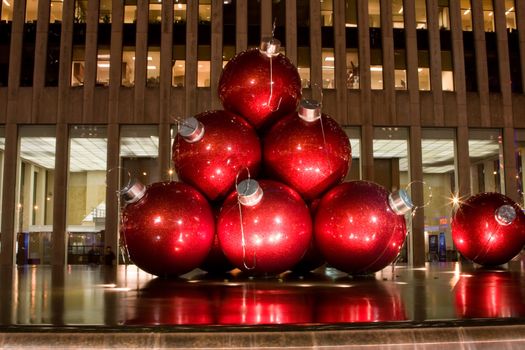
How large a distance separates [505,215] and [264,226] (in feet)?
10.9

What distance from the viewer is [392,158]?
2683 cm

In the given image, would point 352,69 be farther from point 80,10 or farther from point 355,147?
point 80,10

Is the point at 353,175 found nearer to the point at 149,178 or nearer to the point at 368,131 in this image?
the point at 368,131

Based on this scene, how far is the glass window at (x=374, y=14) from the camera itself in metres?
26.9

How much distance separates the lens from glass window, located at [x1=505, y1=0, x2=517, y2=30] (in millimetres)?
28108

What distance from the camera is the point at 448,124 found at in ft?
85.6

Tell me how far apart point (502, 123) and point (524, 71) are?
302cm

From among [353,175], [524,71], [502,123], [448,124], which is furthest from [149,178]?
[524,71]

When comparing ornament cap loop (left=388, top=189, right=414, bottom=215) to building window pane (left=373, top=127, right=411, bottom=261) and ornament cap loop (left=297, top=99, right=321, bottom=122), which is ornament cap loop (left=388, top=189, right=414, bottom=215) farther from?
building window pane (left=373, top=127, right=411, bottom=261)

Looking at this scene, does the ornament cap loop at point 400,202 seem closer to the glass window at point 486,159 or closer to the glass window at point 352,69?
the glass window at point 352,69

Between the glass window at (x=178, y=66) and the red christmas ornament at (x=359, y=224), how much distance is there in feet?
70.4

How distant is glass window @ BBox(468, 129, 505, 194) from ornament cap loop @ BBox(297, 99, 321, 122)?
23582 mm

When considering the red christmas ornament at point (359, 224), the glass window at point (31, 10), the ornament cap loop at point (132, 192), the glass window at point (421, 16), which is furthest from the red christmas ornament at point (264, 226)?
the glass window at point (31, 10)

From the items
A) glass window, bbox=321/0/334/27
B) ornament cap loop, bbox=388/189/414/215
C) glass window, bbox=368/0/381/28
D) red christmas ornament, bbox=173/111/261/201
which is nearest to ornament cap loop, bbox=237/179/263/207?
red christmas ornament, bbox=173/111/261/201
